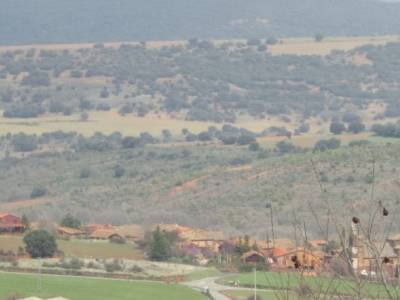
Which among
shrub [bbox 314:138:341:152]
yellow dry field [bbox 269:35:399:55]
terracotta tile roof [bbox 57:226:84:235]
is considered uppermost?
yellow dry field [bbox 269:35:399:55]

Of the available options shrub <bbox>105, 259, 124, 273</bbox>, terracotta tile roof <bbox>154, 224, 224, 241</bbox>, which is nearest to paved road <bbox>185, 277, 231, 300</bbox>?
shrub <bbox>105, 259, 124, 273</bbox>

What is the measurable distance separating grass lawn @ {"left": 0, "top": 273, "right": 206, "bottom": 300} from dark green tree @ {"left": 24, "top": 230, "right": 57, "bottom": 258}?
5.29 metres

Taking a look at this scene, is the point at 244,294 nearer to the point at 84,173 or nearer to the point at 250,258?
the point at 250,258

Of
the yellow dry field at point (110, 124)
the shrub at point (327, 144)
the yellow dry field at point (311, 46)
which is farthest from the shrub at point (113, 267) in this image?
the yellow dry field at point (311, 46)

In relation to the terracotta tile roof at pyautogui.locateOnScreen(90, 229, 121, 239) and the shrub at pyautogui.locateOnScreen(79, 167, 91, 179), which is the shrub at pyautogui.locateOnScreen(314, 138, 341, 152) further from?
the terracotta tile roof at pyautogui.locateOnScreen(90, 229, 121, 239)

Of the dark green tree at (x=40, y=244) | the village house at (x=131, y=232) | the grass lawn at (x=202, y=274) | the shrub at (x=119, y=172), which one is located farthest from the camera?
the shrub at (x=119, y=172)

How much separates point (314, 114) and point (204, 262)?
83486 mm

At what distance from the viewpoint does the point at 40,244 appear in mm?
54625

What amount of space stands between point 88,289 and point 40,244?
368 inches

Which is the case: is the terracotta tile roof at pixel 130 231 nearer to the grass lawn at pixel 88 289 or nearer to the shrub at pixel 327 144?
the grass lawn at pixel 88 289

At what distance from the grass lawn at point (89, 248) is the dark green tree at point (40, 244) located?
3.08ft

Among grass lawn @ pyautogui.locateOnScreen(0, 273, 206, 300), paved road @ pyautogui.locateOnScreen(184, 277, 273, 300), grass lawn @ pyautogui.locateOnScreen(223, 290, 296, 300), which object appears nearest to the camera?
grass lawn @ pyautogui.locateOnScreen(223, 290, 296, 300)

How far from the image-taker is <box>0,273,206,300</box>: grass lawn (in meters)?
42.8

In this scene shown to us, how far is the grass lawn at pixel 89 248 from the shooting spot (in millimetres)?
56375
